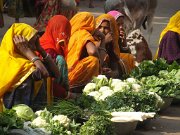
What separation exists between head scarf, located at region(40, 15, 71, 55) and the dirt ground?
3.98 feet

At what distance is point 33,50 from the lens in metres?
5.69

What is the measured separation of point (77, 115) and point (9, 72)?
2.38 ft

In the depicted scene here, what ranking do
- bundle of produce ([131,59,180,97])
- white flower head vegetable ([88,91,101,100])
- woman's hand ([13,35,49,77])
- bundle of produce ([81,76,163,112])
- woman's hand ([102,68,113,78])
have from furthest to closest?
woman's hand ([102,68,113,78])
bundle of produce ([131,59,180,97])
white flower head vegetable ([88,91,101,100])
bundle of produce ([81,76,163,112])
woman's hand ([13,35,49,77])

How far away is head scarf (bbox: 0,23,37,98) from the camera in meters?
5.40

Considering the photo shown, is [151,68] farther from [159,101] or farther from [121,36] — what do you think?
[159,101]

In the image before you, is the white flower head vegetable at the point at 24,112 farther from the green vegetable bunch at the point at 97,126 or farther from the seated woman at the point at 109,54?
the seated woman at the point at 109,54

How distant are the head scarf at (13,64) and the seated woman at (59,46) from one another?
63 centimetres

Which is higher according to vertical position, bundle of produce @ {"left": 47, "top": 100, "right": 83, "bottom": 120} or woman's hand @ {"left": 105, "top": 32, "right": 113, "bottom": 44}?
woman's hand @ {"left": 105, "top": 32, "right": 113, "bottom": 44}

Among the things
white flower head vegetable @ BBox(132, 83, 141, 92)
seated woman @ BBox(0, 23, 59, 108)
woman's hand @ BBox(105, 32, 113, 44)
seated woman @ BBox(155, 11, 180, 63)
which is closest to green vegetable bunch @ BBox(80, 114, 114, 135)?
seated woman @ BBox(0, 23, 59, 108)

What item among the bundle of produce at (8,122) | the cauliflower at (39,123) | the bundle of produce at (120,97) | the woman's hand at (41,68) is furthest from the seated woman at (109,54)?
the bundle of produce at (8,122)

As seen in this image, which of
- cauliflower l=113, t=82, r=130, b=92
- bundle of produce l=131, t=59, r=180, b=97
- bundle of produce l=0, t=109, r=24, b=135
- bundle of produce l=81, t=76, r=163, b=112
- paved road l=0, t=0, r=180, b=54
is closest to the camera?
bundle of produce l=0, t=109, r=24, b=135

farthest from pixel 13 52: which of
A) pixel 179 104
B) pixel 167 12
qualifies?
pixel 167 12

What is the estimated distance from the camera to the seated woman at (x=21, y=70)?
542cm

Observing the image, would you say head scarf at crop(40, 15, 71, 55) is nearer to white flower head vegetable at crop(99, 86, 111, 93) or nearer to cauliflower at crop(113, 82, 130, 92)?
white flower head vegetable at crop(99, 86, 111, 93)
